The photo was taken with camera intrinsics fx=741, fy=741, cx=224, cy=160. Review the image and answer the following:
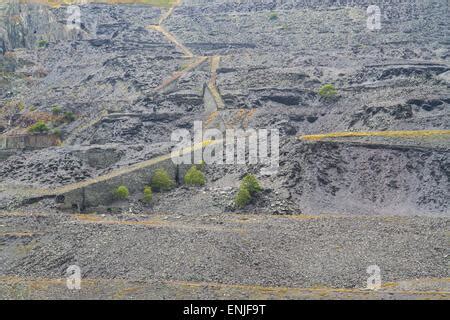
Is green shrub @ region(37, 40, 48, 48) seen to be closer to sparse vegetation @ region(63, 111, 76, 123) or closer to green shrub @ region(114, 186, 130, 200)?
sparse vegetation @ region(63, 111, 76, 123)

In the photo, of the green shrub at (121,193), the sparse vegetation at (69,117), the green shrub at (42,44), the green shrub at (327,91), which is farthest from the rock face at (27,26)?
the green shrub at (121,193)

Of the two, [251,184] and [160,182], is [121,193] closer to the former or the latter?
[160,182]

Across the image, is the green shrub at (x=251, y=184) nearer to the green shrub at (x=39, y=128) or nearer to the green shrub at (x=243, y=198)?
the green shrub at (x=243, y=198)

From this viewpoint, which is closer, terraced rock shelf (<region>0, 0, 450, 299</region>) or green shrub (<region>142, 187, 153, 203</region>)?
terraced rock shelf (<region>0, 0, 450, 299</region>)

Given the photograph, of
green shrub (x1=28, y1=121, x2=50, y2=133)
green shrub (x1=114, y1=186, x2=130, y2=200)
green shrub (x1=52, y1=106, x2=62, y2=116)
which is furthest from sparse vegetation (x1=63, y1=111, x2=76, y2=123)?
green shrub (x1=114, y1=186, x2=130, y2=200)

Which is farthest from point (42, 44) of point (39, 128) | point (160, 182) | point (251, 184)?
point (251, 184)
